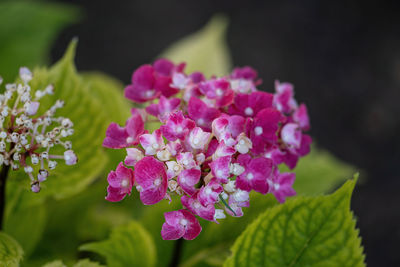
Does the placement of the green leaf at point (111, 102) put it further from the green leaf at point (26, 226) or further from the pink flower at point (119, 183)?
the pink flower at point (119, 183)

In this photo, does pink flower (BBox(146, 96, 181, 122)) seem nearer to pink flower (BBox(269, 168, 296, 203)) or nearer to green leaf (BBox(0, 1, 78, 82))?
pink flower (BBox(269, 168, 296, 203))

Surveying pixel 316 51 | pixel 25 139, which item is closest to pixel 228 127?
pixel 25 139

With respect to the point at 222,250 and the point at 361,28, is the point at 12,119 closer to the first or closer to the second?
the point at 222,250

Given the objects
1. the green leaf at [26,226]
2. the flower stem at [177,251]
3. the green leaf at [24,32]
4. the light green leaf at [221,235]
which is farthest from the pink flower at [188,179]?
the green leaf at [24,32]

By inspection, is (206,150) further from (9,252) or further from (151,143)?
(9,252)

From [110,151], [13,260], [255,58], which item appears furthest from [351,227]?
[255,58]

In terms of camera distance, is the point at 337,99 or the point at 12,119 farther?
the point at 337,99
